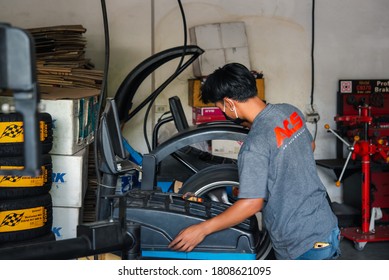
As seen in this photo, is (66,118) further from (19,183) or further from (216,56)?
(216,56)

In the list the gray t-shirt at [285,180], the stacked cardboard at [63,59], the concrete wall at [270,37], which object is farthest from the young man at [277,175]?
the concrete wall at [270,37]

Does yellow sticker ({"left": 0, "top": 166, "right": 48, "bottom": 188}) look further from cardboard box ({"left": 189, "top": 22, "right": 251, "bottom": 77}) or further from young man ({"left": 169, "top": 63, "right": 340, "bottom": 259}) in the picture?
cardboard box ({"left": 189, "top": 22, "right": 251, "bottom": 77})

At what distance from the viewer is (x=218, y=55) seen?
17.5 ft

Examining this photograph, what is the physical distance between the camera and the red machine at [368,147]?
5.16 metres

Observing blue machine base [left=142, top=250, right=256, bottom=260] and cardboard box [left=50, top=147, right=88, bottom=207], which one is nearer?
blue machine base [left=142, top=250, right=256, bottom=260]

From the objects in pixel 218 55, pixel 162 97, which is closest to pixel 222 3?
pixel 218 55

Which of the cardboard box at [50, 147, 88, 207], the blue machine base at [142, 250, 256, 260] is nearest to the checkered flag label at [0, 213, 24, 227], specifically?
the cardboard box at [50, 147, 88, 207]

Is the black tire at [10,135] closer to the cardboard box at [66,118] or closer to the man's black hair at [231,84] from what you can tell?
the cardboard box at [66,118]

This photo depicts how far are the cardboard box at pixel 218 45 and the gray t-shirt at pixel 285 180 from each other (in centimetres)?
269

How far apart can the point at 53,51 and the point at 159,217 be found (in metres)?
2.83

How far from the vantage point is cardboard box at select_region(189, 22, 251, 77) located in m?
5.33

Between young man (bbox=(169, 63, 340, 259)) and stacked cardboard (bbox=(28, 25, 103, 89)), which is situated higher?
stacked cardboard (bbox=(28, 25, 103, 89))

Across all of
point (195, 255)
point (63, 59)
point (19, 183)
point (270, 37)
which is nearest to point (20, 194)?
point (19, 183)

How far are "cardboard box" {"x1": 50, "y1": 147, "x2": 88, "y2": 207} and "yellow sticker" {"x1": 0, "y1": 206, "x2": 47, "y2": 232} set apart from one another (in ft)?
1.10
